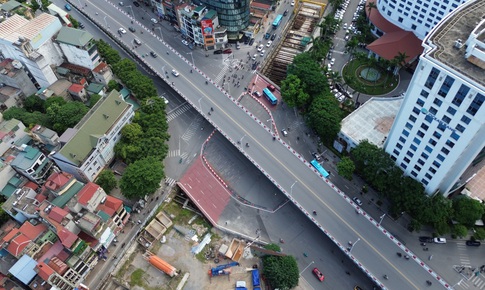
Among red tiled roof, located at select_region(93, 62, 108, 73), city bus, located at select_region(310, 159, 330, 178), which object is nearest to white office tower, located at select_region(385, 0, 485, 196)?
city bus, located at select_region(310, 159, 330, 178)

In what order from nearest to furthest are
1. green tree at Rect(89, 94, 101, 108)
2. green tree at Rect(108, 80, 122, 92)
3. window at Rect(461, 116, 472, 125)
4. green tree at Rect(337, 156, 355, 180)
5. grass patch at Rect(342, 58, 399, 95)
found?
1. window at Rect(461, 116, 472, 125)
2. green tree at Rect(337, 156, 355, 180)
3. green tree at Rect(89, 94, 101, 108)
4. green tree at Rect(108, 80, 122, 92)
5. grass patch at Rect(342, 58, 399, 95)

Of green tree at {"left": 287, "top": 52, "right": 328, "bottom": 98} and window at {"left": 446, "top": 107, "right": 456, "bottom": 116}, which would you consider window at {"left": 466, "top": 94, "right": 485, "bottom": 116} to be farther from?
green tree at {"left": 287, "top": 52, "right": 328, "bottom": 98}

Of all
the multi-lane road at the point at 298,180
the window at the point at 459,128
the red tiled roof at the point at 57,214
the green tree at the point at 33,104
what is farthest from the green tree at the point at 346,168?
the green tree at the point at 33,104

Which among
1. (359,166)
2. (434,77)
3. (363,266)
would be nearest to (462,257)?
(363,266)

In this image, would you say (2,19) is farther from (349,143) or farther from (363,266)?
(363,266)

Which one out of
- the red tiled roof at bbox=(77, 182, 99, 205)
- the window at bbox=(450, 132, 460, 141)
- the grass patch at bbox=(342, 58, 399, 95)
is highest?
the window at bbox=(450, 132, 460, 141)

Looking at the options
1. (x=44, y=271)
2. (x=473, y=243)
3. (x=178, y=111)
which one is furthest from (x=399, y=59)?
(x=44, y=271)
